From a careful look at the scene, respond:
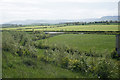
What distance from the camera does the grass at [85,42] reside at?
2.77 metres

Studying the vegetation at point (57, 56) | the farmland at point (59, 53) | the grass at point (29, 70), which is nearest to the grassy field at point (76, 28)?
the farmland at point (59, 53)

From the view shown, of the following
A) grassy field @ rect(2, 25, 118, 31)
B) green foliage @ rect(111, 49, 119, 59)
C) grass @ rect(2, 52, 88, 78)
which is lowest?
grass @ rect(2, 52, 88, 78)

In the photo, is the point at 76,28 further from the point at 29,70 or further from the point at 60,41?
the point at 29,70

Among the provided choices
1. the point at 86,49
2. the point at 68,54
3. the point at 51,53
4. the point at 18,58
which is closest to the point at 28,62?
the point at 18,58

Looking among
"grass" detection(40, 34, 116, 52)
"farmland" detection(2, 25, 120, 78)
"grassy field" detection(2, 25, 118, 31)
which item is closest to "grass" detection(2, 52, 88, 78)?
"farmland" detection(2, 25, 120, 78)

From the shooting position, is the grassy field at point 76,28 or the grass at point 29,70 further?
the grassy field at point 76,28

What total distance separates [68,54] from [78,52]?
0.72 ft

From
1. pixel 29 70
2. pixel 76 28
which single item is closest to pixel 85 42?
pixel 76 28

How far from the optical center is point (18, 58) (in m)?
3.00

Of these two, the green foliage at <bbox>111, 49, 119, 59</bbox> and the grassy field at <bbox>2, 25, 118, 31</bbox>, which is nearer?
the green foliage at <bbox>111, 49, 119, 59</bbox>

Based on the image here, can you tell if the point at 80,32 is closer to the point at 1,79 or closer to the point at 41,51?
the point at 41,51

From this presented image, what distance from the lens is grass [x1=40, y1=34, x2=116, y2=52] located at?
2766 mm

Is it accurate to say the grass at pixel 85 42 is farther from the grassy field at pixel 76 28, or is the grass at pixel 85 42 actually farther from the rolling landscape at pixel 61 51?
the grassy field at pixel 76 28

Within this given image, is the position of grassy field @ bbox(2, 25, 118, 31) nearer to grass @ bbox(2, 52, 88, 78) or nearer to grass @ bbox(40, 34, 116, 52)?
grass @ bbox(40, 34, 116, 52)
